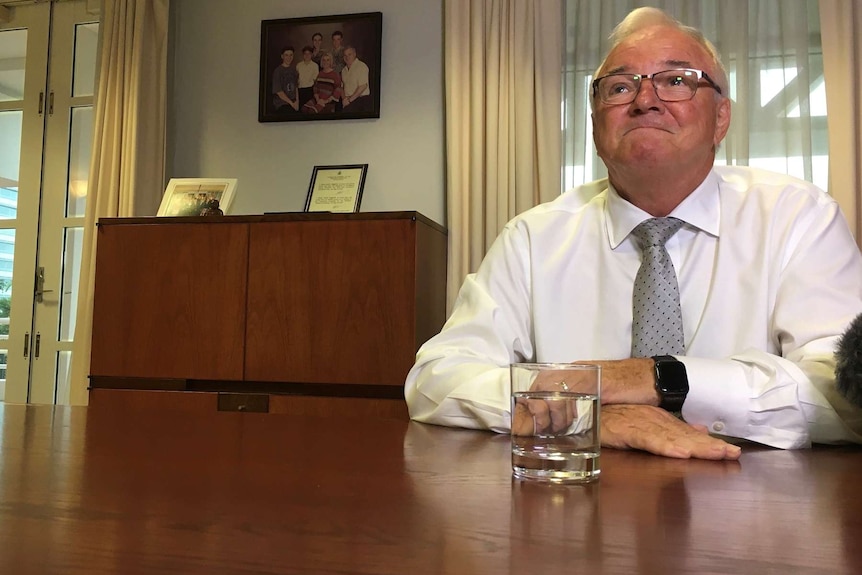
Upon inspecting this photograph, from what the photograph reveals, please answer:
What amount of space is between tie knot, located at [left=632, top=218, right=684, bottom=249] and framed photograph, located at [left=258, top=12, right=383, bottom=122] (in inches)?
84.4

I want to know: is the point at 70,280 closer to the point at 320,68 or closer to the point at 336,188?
the point at 336,188

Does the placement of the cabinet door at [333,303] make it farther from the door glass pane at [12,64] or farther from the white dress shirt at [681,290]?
the door glass pane at [12,64]

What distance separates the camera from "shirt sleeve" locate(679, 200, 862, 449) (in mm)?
1102

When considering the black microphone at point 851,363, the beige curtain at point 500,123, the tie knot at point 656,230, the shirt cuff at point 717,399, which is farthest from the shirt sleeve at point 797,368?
the beige curtain at point 500,123

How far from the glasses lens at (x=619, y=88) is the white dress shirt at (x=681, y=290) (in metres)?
0.21

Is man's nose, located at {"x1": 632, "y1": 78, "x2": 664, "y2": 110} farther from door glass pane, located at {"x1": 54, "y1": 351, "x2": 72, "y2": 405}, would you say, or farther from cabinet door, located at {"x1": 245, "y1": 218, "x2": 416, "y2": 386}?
door glass pane, located at {"x1": 54, "y1": 351, "x2": 72, "y2": 405}

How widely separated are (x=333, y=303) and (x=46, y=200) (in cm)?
205

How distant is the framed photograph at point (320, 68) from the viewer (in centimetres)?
358

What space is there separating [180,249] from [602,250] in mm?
1998

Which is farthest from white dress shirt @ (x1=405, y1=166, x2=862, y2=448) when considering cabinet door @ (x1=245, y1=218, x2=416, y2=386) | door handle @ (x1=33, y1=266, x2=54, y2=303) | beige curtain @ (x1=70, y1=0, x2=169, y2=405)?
door handle @ (x1=33, y1=266, x2=54, y2=303)

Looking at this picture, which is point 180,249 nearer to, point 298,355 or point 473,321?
point 298,355

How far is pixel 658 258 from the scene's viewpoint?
1591 mm

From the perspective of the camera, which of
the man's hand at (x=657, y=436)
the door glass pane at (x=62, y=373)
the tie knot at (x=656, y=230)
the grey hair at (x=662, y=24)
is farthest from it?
the door glass pane at (x=62, y=373)

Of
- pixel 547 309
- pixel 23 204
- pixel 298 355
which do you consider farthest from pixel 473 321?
pixel 23 204
